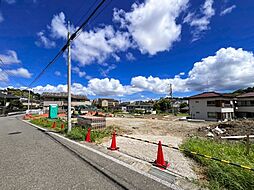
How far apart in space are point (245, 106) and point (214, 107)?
645cm

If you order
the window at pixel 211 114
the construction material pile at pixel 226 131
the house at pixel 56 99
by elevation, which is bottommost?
the construction material pile at pixel 226 131

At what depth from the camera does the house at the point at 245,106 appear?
93.8ft

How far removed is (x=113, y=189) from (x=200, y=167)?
303 centimetres

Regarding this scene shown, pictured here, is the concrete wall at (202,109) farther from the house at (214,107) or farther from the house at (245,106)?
the house at (245,106)

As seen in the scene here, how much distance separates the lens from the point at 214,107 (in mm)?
28797

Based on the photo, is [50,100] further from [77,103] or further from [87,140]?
[87,140]

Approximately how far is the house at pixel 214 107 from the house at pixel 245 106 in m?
1.88

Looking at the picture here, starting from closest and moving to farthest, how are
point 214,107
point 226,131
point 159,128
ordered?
point 226,131 → point 159,128 → point 214,107

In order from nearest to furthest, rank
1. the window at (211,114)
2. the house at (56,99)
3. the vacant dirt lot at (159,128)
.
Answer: the vacant dirt lot at (159,128), the window at (211,114), the house at (56,99)

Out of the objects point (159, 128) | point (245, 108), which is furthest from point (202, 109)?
point (159, 128)

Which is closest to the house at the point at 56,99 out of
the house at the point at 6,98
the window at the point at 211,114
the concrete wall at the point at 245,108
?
the house at the point at 6,98

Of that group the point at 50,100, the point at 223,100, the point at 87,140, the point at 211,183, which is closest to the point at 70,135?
the point at 87,140

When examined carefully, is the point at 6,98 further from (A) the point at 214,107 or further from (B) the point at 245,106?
(B) the point at 245,106

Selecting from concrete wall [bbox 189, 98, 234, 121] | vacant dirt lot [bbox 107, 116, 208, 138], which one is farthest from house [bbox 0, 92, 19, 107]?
concrete wall [bbox 189, 98, 234, 121]
